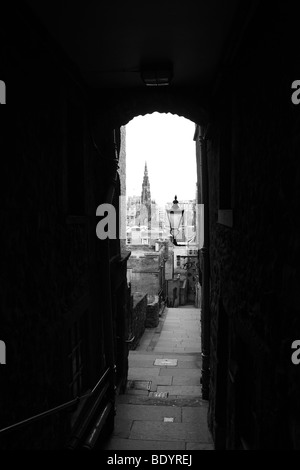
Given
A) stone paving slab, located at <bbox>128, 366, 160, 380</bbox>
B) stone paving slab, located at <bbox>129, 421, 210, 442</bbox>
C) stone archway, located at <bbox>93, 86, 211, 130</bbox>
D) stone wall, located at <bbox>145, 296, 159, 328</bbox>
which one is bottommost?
stone wall, located at <bbox>145, 296, 159, 328</bbox>

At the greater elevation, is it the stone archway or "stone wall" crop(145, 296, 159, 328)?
the stone archway

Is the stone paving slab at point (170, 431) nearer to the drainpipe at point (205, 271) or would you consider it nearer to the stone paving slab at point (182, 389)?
the drainpipe at point (205, 271)

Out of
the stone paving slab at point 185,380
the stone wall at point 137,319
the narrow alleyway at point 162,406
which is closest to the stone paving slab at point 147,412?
the narrow alleyway at point 162,406

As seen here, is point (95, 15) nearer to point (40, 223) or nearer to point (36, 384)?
point (40, 223)

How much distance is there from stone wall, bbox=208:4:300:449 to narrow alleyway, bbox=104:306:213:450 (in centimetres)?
189

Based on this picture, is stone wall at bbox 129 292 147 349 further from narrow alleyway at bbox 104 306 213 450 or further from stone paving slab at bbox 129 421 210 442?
stone paving slab at bbox 129 421 210 442

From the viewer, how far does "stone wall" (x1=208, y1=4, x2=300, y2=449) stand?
9.48ft

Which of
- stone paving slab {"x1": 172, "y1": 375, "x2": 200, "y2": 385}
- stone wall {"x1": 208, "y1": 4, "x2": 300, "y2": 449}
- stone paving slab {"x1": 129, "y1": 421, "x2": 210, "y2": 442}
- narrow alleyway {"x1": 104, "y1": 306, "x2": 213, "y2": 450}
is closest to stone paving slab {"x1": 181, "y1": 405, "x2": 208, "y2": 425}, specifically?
narrow alleyway {"x1": 104, "y1": 306, "x2": 213, "y2": 450}

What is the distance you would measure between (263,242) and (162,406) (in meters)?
5.84

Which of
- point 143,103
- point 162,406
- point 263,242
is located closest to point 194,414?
point 162,406

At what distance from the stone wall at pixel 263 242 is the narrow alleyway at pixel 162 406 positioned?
1.89 m

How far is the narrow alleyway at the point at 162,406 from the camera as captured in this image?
6777 mm
